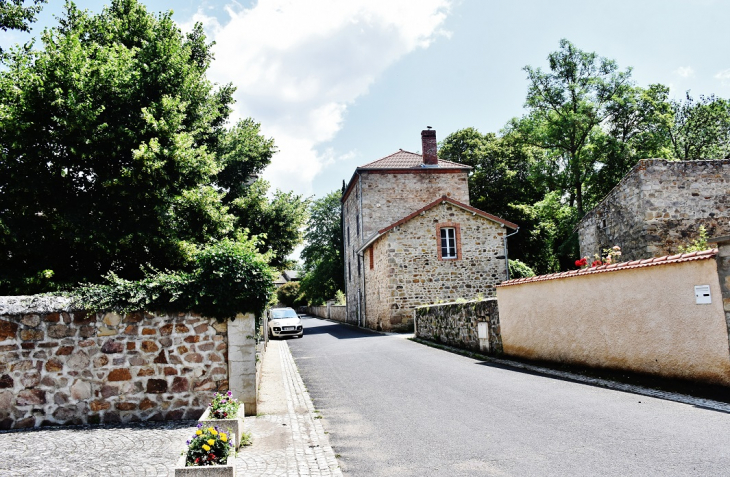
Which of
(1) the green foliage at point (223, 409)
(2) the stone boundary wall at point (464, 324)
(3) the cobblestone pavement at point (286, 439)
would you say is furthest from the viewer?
(2) the stone boundary wall at point (464, 324)

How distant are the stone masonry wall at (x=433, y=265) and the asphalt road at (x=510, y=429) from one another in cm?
1186

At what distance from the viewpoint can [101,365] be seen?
707 centimetres

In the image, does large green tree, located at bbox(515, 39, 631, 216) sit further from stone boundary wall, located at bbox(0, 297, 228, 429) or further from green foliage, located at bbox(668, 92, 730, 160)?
stone boundary wall, located at bbox(0, 297, 228, 429)

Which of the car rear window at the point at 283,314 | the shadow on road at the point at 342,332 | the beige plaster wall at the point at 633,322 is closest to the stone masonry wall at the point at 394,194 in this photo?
the shadow on road at the point at 342,332

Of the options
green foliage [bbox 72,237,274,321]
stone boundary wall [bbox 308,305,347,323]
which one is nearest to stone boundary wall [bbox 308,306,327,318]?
stone boundary wall [bbox 308,305,347,323]

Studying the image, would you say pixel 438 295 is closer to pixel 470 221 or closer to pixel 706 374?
pixel 470 221

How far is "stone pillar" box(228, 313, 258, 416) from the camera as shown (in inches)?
282

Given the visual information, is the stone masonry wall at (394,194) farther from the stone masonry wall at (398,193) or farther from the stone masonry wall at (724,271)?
the stone masonry wall at (724,271)

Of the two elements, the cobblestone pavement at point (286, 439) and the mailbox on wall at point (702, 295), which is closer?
the cobblestone pavement at point (286, 439)

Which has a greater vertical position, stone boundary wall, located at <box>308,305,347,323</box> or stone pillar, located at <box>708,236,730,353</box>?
stone pillar, located at <box>708,236,730,353</box>

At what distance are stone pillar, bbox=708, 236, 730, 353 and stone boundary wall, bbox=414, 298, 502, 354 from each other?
6130 millimetres

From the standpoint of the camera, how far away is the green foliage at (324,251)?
45.4 m

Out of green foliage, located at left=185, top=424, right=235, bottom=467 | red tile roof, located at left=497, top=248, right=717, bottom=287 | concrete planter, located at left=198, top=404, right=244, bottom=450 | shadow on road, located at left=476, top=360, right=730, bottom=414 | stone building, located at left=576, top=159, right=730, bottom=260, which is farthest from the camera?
stone building, located at left=576, top=159, right=730, bottom=260

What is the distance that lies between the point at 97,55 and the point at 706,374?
13.9m
